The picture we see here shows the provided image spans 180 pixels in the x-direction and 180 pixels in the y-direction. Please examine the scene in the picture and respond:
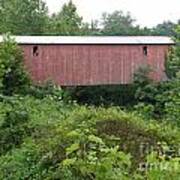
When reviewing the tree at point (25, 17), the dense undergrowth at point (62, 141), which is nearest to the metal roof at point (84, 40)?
the tree at point (25, 17)

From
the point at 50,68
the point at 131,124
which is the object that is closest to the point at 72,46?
the point at 50,68

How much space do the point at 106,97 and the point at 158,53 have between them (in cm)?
357

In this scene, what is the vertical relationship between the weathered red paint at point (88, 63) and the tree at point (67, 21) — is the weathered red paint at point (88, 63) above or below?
below

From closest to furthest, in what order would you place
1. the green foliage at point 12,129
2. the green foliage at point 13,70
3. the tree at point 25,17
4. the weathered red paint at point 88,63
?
the green foliage at point 12,129, the green foliage at point 13,70, the weathered red paint at point 88,63, the tree at point 25,17

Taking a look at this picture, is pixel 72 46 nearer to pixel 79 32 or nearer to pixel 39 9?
pixel 39 9

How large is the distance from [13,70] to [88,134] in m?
19.0

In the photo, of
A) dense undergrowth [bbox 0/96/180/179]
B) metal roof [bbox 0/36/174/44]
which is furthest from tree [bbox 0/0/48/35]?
dense undergrowth [bbox 0/96/180/179]

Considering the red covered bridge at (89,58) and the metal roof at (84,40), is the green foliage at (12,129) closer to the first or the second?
the red covered bridge at (89,58)

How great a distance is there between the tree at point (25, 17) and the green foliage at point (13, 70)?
13.2m

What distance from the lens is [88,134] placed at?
5883 mm

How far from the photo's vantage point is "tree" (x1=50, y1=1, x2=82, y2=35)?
40469mm

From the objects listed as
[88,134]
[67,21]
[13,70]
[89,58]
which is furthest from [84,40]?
[88,134]

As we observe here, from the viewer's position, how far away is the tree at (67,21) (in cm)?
4047

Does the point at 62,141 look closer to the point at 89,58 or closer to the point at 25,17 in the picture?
the point at 89,58
